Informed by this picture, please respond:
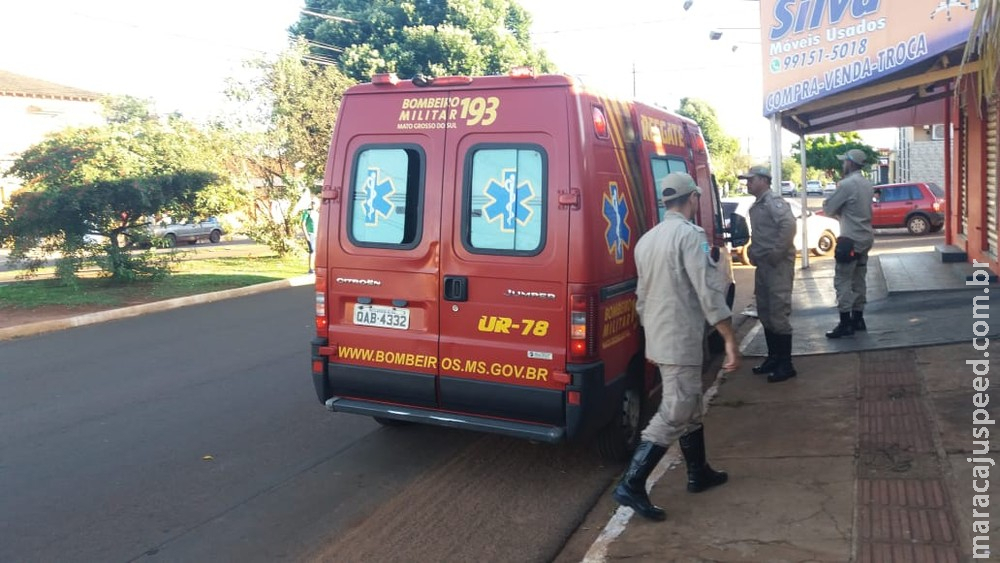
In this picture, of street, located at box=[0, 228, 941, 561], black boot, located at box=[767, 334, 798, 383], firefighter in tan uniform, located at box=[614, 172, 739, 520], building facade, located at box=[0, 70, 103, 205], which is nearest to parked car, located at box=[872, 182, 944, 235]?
black boot, located at box=[767, 334, 798, 383]

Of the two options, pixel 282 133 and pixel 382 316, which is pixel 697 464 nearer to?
pixel 382 316

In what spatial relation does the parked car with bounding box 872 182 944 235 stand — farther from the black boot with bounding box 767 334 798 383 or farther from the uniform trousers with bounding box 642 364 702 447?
the uniform trousers with bounding box 642 364 702 447

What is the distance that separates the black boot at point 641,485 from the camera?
4495 mm

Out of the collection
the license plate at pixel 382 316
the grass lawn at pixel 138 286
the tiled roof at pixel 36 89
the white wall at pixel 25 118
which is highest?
the tiled roof at pixel 36 89

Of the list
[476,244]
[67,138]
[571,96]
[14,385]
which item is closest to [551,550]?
[476,244]

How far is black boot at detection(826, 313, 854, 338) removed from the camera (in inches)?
328

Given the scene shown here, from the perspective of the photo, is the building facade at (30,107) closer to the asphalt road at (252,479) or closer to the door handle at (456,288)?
the asphalt road at (252,479)

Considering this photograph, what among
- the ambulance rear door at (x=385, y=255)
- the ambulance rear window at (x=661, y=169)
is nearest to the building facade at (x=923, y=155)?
the ambulance rear window at (x=661, y=169)

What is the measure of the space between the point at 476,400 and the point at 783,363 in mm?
3269

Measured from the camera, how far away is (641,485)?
4.53m

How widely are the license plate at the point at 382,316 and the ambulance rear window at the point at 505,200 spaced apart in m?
0.67

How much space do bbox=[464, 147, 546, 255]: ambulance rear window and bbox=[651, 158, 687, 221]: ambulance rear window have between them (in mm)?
1298

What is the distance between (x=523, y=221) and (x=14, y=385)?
6.29 m

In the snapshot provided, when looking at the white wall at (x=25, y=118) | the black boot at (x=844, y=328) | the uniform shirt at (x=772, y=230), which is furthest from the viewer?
the white wall at (x=25, y=118)
